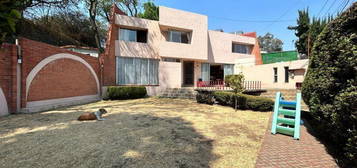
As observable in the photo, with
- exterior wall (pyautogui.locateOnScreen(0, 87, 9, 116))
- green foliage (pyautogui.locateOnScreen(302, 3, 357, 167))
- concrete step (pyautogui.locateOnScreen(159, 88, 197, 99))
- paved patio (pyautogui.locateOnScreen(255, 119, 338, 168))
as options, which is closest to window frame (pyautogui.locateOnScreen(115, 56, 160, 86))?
concrete step (pyautogui.locateOnScreen(159, 88, 197, 99))

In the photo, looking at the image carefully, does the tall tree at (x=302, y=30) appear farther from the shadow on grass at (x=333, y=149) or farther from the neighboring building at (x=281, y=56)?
the shadow on grass at (x=333, y=149)

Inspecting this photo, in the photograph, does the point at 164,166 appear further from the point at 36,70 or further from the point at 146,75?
the point at 146,75

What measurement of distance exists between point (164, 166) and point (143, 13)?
22.4 m

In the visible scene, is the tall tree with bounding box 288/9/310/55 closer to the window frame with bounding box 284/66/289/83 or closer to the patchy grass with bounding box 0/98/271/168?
the window frame with bounding box 284/66/289/83

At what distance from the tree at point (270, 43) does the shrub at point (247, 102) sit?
49.7 meters

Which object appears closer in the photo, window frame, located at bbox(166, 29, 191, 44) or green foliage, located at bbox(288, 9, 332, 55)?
window frame, located at bbox(166, 29, 191, 44)

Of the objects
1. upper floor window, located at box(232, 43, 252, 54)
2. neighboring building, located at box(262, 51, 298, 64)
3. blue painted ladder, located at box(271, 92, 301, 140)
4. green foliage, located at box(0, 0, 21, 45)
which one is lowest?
blue painted ladder, located at box(271, 92, 301, 140)

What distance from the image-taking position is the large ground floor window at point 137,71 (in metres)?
12.6

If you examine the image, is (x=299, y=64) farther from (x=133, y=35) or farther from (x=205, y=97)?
(x=133, y=35)

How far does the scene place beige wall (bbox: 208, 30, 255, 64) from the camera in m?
15.7

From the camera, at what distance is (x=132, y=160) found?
9.43ft

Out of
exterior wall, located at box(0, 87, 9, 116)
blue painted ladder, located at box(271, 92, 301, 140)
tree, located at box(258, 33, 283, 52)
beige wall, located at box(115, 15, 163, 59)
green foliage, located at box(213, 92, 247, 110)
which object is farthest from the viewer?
tree, located at box(258, 33, 283, 52)

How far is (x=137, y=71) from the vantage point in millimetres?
13039

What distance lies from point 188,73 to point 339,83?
41.5 feet
